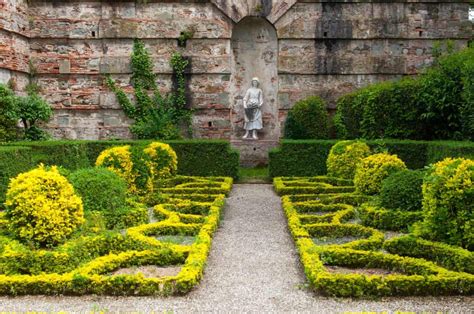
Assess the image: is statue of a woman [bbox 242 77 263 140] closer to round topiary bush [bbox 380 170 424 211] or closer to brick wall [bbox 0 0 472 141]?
brick wall [bbox 0 0 472 141]

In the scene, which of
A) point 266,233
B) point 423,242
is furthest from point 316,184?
point 423,242

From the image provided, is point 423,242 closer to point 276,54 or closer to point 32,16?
point 276,54

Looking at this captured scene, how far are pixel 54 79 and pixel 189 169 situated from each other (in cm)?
617

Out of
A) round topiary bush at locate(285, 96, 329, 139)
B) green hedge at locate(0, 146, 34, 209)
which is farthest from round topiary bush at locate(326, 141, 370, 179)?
green hedge at locate(0, 146, 34, 209)

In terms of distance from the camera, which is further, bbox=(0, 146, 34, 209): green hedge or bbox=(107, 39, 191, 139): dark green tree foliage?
bbox=(107, 39, 191, 139): dark green tree foliage

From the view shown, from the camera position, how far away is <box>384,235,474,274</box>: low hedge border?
6371 mm

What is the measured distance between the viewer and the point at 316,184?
13414mm

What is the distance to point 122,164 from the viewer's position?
10.8 m

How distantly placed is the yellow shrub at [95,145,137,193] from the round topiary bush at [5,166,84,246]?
11.5 feet

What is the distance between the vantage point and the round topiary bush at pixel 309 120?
17.3 meters

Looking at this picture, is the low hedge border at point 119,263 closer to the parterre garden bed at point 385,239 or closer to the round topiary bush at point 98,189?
the round topiary bush at point 98,189

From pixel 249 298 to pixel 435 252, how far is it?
249cm

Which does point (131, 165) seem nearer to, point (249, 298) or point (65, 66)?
point (249, 298)

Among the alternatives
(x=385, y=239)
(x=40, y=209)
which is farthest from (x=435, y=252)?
(x=40, y=209)
